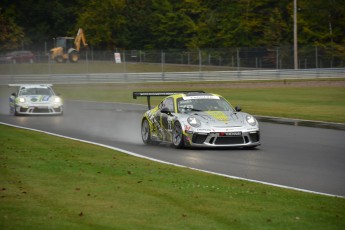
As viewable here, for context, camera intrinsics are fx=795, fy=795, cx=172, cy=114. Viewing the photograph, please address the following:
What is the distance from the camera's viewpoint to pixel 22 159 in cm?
1393

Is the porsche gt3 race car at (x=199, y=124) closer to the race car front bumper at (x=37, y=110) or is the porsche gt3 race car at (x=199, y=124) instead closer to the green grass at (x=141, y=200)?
the green grass at (x=141, y=200)

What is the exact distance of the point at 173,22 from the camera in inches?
3280

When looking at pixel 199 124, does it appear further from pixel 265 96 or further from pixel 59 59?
pixel 59 59

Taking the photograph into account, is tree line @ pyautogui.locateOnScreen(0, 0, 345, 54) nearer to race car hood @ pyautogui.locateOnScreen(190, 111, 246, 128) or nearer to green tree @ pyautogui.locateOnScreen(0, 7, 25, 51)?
green tree @ pyautogui.locateOnScreen(0, 7, 25, 51)

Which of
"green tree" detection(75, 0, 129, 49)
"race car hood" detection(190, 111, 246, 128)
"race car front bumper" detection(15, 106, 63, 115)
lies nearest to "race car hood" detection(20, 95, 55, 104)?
"race car front bumper" detection(15, 106, 63, 115)

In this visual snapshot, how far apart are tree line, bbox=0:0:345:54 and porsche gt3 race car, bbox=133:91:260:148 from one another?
53551mm

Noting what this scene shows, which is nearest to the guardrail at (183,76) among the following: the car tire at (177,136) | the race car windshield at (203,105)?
the race car windshield at (203,105)

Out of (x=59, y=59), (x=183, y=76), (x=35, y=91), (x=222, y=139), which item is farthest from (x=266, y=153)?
(x=59, y=59)

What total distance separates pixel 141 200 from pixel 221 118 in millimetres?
7947

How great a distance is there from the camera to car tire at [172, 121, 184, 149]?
1727 centimetres

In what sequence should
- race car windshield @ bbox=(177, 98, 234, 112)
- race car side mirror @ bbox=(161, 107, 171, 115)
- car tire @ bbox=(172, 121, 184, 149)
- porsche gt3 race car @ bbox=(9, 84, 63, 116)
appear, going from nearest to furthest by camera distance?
car tire @ bbox=(172, 121, 184, 149) < race car side mirror @ bbox=(161, 107, 171, 115) < race car windshield @ bbox=(177, 98, 234, 112) < porsche gt3 race car @ bbox=(9, 84, 63, 116)

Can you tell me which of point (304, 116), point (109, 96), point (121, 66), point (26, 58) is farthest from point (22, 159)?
point (26, 58)

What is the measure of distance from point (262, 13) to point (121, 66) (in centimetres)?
2018

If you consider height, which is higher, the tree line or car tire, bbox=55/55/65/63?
the tree line
